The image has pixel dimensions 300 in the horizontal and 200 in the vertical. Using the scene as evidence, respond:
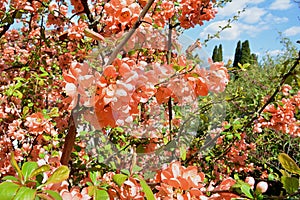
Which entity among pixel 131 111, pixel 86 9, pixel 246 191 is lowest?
pixel 246 191

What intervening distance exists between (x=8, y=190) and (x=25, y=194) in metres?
0.03

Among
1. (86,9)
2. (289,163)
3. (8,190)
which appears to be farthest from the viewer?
(86,9)

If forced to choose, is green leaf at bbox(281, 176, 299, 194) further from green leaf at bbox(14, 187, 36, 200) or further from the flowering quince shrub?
green leaf at bbox(14, 187, 36, 200)

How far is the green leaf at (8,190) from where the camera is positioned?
53cm

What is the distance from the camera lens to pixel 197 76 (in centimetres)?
81

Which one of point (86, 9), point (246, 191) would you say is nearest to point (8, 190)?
point (246, 191)

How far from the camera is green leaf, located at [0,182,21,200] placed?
53cm

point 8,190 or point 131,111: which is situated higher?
point 131,111

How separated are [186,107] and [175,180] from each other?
0.26 meters

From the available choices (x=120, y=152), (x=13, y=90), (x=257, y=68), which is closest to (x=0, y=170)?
(x=13, y=90)

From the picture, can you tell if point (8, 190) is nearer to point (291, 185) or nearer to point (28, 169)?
point (28, 169)

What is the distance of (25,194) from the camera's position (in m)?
0.55

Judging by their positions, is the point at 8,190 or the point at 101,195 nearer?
the point at 8,190

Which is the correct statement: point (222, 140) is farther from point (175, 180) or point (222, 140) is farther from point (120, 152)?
point (175, 180)
